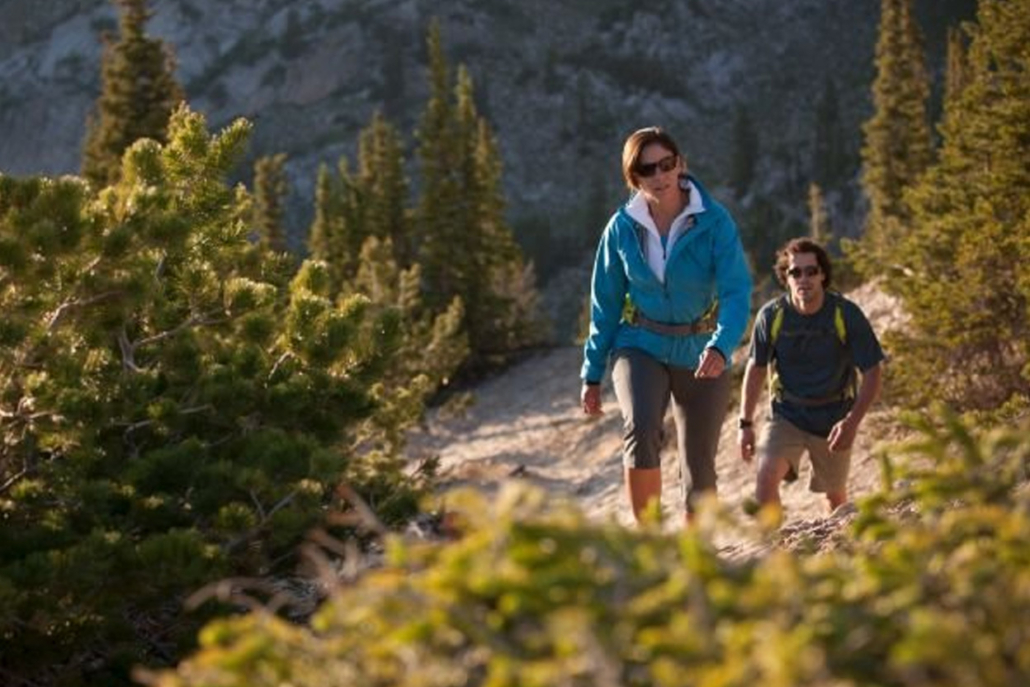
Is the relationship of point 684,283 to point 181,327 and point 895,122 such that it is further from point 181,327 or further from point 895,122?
point 895,122

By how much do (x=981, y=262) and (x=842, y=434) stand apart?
643cm

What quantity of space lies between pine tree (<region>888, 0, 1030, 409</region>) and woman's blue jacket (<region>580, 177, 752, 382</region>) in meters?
5.43

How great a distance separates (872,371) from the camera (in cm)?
674

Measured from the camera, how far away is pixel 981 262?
41.1 feet

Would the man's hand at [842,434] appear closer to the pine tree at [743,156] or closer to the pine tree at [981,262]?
the pine tree at [981,262]

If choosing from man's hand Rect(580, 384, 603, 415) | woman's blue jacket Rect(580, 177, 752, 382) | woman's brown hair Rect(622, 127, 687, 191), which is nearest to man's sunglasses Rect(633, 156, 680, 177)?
woman's brown hair Rect(622, 127, 687, 191)

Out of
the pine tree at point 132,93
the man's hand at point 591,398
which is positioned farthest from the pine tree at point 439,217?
the man's hand at point 591,398

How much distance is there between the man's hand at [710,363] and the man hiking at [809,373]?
1190 mm

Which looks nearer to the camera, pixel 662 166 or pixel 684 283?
pixel 662 166

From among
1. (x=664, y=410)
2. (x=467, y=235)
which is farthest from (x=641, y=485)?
(x=467, y=235)

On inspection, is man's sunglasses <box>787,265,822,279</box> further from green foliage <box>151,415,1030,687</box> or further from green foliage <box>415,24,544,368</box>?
green foliage <box>415,24,544,368</box>

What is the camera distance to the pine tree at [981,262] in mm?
12352

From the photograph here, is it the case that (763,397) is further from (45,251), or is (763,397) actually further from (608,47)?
(608,47)

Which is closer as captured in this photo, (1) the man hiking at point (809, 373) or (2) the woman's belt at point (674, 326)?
(2) the woman's belt at point (674, 326)
